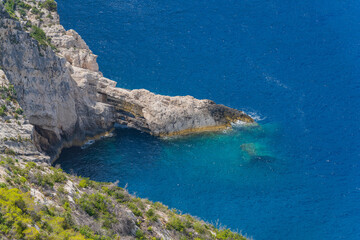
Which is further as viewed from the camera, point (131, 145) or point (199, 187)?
point (131, 145)

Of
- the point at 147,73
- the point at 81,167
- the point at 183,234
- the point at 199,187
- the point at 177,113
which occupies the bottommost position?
the point at 183,234

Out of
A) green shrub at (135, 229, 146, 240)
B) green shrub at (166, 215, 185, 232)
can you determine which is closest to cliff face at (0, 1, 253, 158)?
green shrub at (166, 215, 185, 232)

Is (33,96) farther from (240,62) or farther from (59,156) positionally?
(240,62)

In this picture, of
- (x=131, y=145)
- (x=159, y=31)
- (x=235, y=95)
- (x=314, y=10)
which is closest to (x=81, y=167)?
(x=131, y=145)

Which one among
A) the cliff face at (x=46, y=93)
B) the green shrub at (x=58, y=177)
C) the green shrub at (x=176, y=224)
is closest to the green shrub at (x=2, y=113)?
the cliff face at (x=46, y=93)

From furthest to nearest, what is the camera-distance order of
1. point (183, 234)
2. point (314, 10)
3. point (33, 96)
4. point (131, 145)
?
point (314, 10), point (131, 145), point (33, 96), point (183, 234)

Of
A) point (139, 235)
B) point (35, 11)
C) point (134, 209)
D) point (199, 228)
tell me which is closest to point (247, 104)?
point (35, 11)
